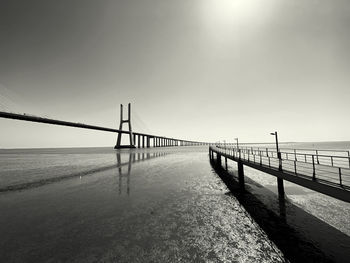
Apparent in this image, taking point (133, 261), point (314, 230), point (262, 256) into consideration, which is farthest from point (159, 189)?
point (314, 230)

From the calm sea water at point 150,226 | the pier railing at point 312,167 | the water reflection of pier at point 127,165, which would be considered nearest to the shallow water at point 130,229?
the calm sea water at point 150,226

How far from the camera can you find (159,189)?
14.1 metres

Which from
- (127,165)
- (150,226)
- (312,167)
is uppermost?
(312,167)

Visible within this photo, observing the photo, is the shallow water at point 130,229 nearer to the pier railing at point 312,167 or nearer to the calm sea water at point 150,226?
the calm sea water at point 150,226

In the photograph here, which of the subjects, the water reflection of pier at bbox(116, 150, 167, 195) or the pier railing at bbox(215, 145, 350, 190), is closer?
the pier railing at bbox(215, 145, 350, 190)

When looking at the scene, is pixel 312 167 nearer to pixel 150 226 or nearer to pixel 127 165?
pixel 150 226

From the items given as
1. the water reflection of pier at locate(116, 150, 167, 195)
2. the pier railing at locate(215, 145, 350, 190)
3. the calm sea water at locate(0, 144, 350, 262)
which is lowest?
the calm sea water at locate(0, 144, 350, 262)

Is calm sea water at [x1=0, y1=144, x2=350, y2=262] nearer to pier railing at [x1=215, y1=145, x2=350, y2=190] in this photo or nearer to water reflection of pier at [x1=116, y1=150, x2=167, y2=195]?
water reflection of pier at [x1=116, y1=150, x2=167, y2=195]

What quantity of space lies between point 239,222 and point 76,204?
410 inches

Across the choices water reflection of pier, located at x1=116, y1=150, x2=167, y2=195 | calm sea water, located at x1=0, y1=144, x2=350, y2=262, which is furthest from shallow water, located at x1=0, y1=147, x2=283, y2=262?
water reflection of pier, located at x1=116, y1=150, x2=167, y2=195

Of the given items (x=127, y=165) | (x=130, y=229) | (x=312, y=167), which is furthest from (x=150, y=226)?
(x=127, y=165)

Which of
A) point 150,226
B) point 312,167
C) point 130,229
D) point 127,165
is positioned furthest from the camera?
point 127,165

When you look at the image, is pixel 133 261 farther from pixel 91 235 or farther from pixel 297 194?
pixel 297 194

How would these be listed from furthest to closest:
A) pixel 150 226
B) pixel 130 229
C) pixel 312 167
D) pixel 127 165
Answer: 1. pixel 127 165
2. pixel 312 167
3. pixel 150 226
4. pixel 130 229
